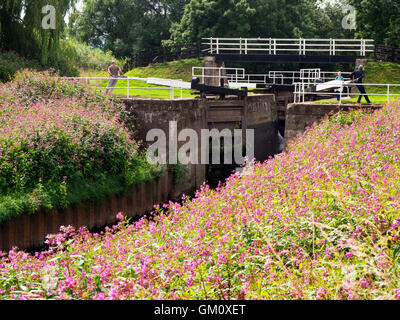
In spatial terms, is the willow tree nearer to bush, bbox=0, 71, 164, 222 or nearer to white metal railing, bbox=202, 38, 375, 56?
bush, bbox=0, 71, 164, 222

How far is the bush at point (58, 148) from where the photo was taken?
12.2m

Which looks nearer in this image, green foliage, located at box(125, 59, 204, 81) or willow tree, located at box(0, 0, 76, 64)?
willow tree, located at box(0, 0, 76, 64)

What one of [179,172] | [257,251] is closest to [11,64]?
[179,172]

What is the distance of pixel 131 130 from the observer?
18.3 metres

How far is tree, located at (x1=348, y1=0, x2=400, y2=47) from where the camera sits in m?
37.5

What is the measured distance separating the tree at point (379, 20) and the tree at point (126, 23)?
60.1ft

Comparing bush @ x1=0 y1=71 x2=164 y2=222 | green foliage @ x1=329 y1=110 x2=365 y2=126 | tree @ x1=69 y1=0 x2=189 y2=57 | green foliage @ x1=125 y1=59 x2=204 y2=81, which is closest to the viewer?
bush @ x1=0 y1=71 x2=164 y2=222

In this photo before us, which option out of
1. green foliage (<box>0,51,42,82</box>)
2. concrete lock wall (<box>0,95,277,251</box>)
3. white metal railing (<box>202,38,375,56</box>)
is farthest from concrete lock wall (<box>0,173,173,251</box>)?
white metal railing (<box>202,38,375,56</box>)

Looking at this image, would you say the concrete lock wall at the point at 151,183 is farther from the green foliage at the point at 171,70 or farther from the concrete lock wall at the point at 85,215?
the green foliage at the point at 171,70

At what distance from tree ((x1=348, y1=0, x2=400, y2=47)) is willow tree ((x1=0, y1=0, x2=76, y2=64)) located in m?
24.1

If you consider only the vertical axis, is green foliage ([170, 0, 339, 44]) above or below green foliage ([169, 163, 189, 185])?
above

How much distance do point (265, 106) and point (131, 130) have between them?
878 centimetres

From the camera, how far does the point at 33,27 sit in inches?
909

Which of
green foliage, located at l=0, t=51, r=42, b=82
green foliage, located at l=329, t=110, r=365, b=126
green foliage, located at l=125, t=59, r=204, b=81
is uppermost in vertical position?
green foliage, located at l=125, t=59, r=204, b=81
